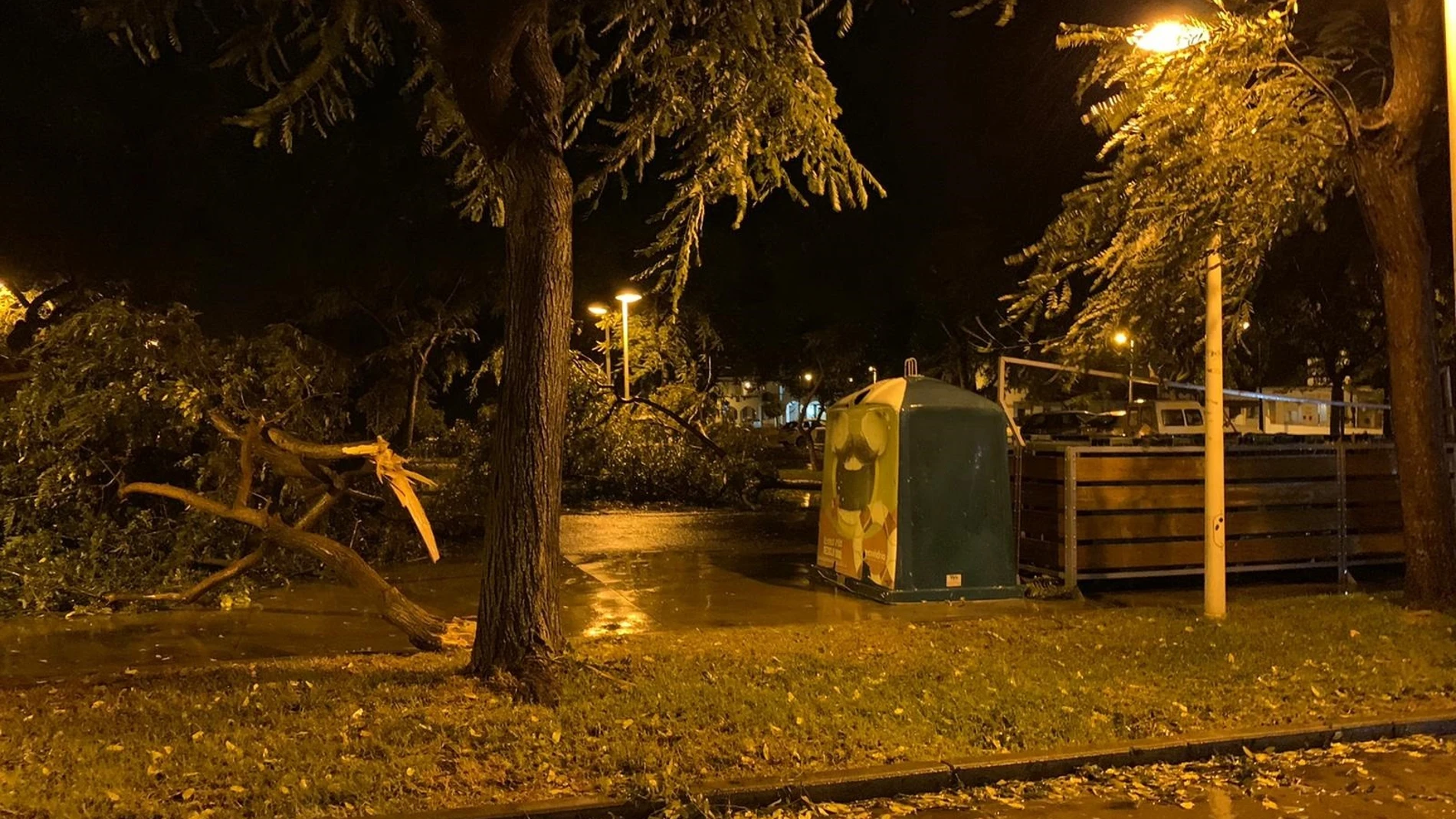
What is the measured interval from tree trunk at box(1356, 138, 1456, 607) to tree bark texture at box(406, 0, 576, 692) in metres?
6.66

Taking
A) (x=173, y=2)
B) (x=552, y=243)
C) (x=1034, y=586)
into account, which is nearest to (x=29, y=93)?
(x=173, y=2)

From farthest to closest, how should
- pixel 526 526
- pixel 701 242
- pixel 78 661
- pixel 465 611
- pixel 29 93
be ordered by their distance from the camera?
pixel 701 242, pixel 29 93, pixel 465 611, pixel 78 661, pixel 526 526

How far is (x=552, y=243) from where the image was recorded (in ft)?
22.4

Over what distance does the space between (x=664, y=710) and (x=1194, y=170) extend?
6048 mm

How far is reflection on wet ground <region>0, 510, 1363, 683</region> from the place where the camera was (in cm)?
807

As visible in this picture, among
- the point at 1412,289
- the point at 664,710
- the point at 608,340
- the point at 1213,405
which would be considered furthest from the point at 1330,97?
the point at 608,340

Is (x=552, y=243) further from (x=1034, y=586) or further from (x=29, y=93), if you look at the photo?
(x=29, y=93)

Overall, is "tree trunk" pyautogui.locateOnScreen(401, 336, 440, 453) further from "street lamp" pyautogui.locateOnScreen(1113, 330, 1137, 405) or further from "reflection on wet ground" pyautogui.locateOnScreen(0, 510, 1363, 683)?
"street lamp" pyautogui.locateOnScreen(1113, 330, 1137, 405)

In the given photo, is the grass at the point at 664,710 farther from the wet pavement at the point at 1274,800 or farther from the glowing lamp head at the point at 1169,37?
the glowing lamp head at the point at 1169,37

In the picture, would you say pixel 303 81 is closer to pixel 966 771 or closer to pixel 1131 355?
pixel 966 771

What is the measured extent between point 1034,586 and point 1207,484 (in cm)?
212

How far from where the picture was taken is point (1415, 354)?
29.2 feet

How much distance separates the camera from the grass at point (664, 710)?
518 cm

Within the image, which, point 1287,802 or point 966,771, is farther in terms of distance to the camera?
point 966,771
